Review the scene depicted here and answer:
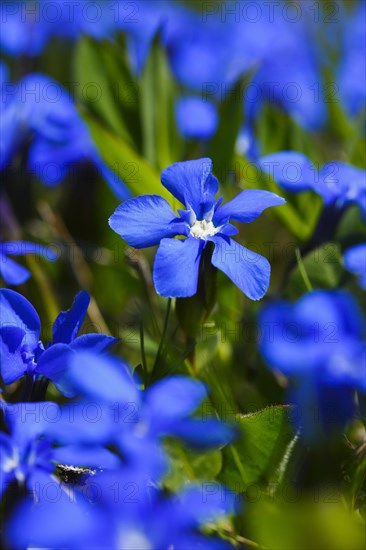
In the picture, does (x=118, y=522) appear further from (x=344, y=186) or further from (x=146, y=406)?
(x=344, y=186)

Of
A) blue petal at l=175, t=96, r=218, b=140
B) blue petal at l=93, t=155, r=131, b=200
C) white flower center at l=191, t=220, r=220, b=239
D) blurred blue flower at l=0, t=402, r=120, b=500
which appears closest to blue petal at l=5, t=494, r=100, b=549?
blurred blue flower at l=0, t=402, r=120, b=500

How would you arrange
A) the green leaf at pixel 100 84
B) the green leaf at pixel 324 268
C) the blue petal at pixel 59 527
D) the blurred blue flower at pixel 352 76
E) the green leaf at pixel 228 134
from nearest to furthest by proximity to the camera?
the blue petal at pixel 59 527
the green leaf at pixel 324 268
the green leaf at pixel 228 134
the green leaf at pixel 100 84
the blurred blue flower at pixel 352 76

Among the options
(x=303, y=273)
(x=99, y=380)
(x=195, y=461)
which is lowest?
(x=195, y=461)

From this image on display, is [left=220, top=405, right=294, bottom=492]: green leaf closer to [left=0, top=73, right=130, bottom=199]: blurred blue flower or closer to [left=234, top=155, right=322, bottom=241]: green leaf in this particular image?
[left=234, top=155, right=322, bottom=241]: green leaf

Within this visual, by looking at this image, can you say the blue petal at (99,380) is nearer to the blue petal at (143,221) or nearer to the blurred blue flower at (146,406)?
the blurred blue flower at (146,406)

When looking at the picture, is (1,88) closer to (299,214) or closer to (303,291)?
(299,214)

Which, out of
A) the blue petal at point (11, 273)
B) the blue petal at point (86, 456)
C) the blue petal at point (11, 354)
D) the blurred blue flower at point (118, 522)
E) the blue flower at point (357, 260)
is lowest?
the blue petal at point (11, 273)

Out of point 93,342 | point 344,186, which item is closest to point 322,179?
point 344,186

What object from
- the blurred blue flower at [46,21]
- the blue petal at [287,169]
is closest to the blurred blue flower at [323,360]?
the blue petal at [287,169]
